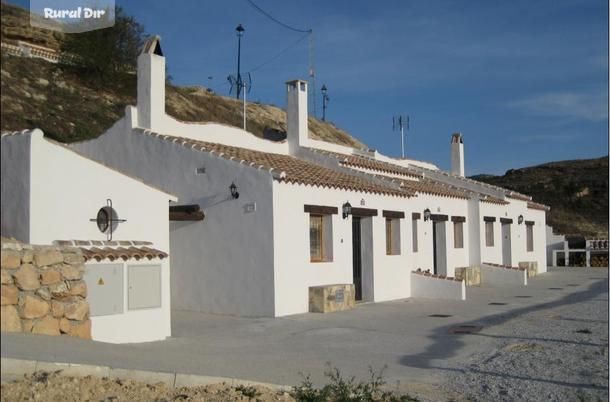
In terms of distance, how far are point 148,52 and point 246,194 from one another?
4099 mm

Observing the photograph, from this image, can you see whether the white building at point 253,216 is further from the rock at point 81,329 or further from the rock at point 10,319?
the rock at point 10,319

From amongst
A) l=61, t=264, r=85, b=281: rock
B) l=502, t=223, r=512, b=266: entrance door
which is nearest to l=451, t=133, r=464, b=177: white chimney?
l=502, t=223, r=512, b=266: entrance door

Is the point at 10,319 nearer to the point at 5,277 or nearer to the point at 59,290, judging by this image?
the point at 5,277

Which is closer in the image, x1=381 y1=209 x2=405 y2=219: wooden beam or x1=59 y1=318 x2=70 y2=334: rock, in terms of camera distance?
x1=59 y1=318 x2=70 y2=334: rock

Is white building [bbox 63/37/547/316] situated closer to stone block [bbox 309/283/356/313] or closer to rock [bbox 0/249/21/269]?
stone block [bbox 309/283/356/313]

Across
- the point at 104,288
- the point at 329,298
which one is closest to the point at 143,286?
the point at 104,288

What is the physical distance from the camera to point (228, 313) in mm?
15016

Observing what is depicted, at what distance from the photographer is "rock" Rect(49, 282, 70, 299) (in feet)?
28.2

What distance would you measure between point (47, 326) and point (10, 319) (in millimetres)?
763

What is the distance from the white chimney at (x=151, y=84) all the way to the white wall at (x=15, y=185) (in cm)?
830

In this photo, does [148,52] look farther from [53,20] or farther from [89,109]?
[53,20]

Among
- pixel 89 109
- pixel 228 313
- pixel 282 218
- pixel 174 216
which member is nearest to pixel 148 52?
pixel 174 216

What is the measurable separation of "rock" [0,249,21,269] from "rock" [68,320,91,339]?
1.36m

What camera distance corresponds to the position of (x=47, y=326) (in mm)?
8305
